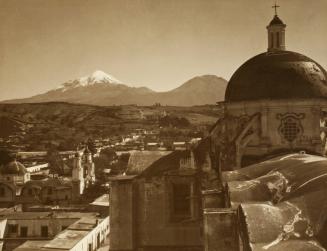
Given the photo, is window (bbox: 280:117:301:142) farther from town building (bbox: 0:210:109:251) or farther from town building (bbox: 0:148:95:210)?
town building (bbox: 0:148:95:210)

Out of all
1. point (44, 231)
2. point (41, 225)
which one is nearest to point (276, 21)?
point (41, 225)

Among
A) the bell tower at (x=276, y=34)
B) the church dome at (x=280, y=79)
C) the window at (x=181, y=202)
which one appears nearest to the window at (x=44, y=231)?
the window at (x=181, y=202)

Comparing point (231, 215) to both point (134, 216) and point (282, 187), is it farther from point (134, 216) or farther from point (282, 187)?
point (134, 216)

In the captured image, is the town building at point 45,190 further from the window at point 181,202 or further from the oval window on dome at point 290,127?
the oval window on dome at point 290,127

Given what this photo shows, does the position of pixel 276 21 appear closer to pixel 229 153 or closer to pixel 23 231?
pixel 229 153

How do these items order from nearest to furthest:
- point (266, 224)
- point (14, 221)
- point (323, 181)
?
point (266, 224) → point (323, 181) → point (14, 221)

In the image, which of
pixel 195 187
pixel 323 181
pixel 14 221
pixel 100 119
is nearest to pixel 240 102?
pixel 195 187

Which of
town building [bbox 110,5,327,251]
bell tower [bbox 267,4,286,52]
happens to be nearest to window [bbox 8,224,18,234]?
town building [bbox 110,5,327,251]
